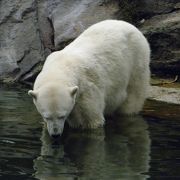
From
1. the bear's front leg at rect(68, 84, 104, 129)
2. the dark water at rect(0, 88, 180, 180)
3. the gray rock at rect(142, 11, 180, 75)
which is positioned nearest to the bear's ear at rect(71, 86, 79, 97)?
the bear's front leg at rect(68, 84, 104, 129)

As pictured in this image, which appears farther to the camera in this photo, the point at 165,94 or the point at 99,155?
the point at 165,94

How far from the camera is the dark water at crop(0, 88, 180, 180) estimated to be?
269 inches

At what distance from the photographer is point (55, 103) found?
26.0 ft

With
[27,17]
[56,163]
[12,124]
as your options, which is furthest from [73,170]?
[27,17]

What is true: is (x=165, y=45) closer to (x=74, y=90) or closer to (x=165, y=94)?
(x=165, y=94)

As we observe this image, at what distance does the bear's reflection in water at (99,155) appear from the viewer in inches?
267

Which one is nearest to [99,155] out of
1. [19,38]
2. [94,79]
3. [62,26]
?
[94,79]

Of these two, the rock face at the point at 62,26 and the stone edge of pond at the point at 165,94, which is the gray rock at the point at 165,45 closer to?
the rock face at the point at 62,26

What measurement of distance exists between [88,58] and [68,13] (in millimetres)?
5719

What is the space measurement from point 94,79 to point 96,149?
4.46 feet

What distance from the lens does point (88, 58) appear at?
29.7 ft

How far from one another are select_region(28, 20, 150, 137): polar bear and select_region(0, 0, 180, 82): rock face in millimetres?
2852

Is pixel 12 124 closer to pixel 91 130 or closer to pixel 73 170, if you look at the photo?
pixel 91 130

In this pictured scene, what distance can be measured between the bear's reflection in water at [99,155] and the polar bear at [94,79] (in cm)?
30
